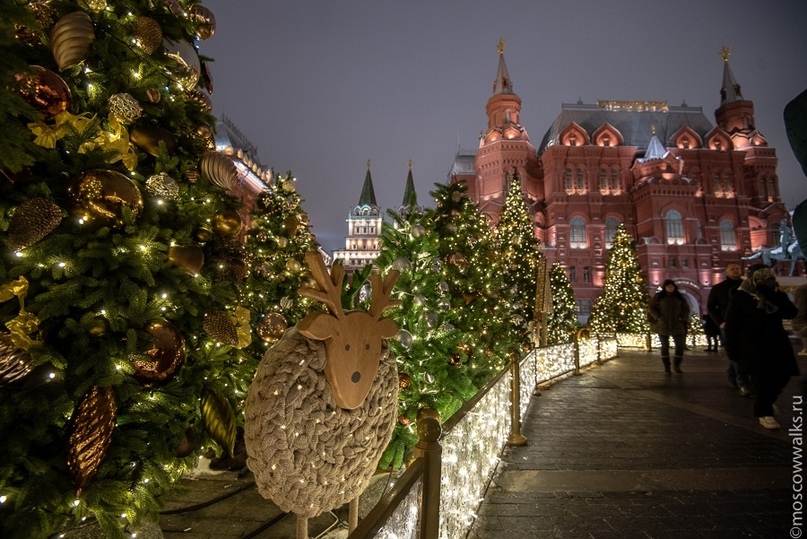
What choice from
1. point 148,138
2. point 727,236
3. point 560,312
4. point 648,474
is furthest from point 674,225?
point 148,138

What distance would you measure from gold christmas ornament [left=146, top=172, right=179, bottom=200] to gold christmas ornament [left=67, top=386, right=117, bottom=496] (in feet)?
3.65

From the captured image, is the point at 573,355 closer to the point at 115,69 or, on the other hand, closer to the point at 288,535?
the point at 288,535

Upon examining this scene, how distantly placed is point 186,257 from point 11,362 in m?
0.90

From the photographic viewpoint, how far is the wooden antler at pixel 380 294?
2160mm

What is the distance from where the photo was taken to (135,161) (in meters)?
2.42

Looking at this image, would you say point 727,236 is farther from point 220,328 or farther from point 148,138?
point 148,138

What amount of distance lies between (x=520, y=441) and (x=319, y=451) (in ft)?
11.9

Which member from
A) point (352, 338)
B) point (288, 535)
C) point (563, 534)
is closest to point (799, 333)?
point (563, 534)

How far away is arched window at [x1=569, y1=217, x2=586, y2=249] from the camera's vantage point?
3734 centimetres

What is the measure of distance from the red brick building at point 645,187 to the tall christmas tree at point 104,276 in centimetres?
3287

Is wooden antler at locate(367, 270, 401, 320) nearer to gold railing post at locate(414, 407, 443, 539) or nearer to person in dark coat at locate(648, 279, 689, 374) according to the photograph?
gold railing post at locate(414, 407, 443, 539)

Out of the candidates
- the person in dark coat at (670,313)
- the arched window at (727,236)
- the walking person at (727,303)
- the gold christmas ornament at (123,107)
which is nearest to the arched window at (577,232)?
the arched window at (727,236)

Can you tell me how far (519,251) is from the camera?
17.5 meters

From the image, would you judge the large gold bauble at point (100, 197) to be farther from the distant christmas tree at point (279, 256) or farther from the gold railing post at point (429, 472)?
the distant christmas tree at point (279, 256)
